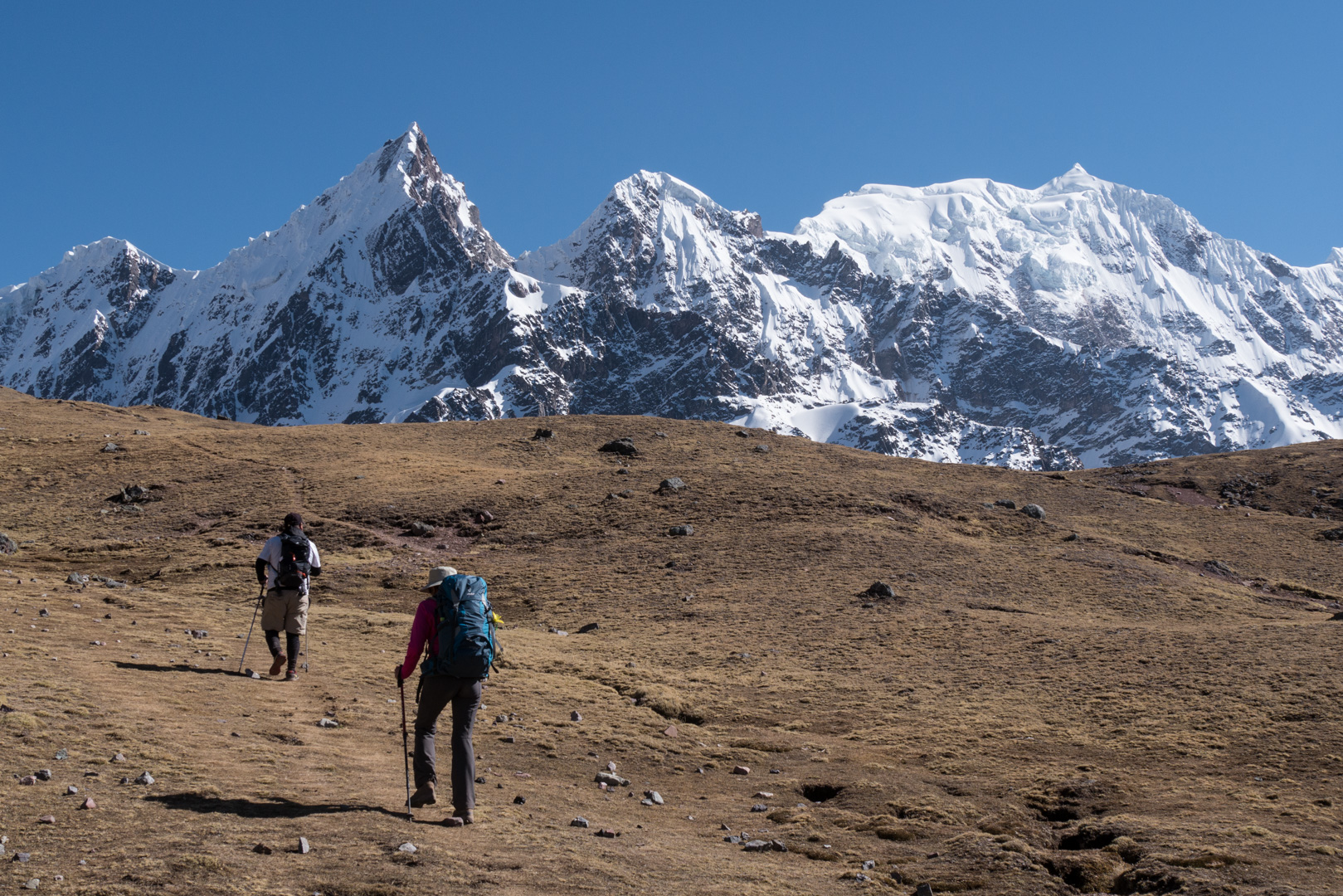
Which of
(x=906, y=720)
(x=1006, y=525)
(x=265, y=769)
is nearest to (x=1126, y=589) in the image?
(x=1006, y=525)

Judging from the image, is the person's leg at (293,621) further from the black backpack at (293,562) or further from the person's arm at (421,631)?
the person's arm at (421,631)

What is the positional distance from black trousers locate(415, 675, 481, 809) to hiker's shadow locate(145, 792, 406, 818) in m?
0.53

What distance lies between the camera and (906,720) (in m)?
17.6

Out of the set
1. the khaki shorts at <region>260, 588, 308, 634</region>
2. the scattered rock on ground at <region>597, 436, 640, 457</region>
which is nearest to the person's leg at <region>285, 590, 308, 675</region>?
the khaki shorts at <region>260, 588, 308, 634</region>

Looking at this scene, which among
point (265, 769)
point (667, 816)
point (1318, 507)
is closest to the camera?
point (265, 769)

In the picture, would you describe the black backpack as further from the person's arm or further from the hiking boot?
the hiking boot

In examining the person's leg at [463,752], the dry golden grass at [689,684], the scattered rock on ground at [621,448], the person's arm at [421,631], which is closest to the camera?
the dry golden grass at [689,684]

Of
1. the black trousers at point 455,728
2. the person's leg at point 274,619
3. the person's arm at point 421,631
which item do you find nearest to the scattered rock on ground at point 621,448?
the person's leg at point 274,619

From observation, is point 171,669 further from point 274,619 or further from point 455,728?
point 455,728

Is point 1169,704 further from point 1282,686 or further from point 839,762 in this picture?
point 839,762

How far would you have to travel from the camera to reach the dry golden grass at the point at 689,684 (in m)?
9.81

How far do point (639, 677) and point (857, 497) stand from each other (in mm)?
22490

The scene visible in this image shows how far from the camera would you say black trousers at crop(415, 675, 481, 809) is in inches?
402

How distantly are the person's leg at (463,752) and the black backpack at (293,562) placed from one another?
6955 mm
